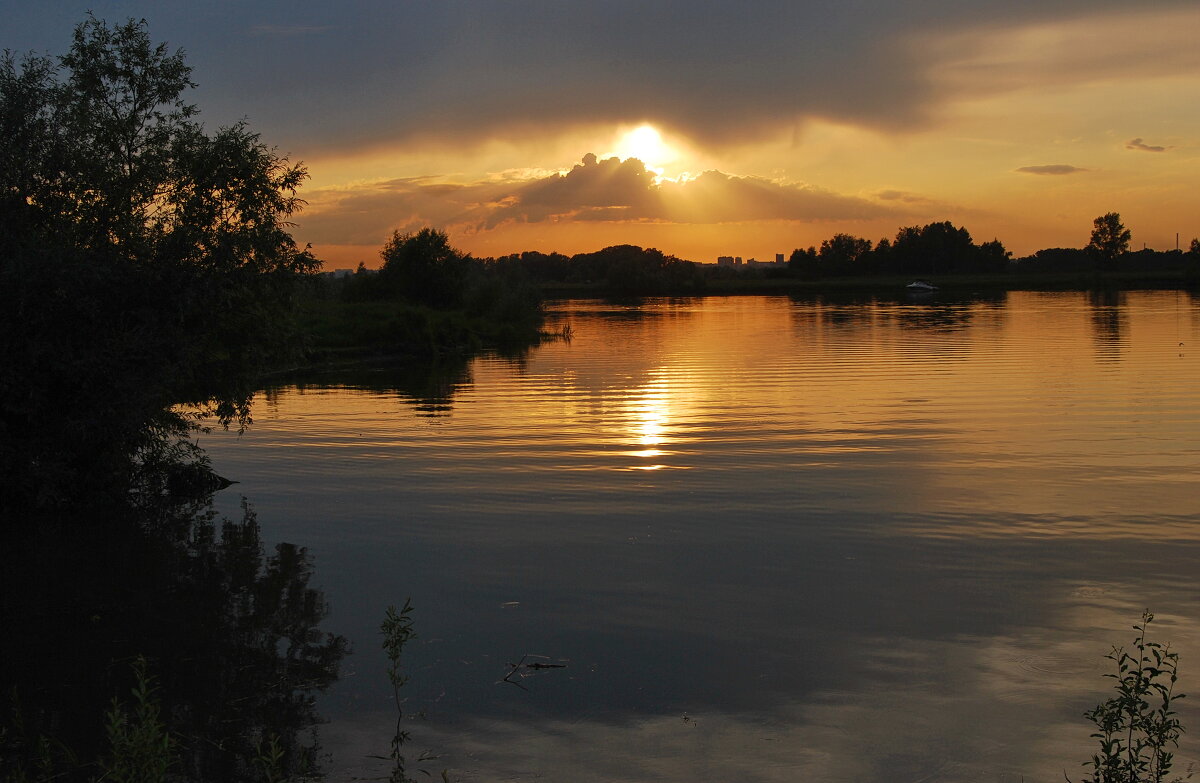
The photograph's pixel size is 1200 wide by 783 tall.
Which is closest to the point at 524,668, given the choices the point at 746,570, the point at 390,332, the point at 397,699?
the point at 397,699

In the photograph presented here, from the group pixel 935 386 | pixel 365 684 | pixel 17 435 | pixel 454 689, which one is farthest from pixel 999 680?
pixel 935 386

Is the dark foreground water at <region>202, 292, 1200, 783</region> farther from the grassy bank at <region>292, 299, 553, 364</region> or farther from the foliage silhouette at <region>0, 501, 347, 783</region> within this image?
the grassy bank at <region>292, 299, 553, 364</region>

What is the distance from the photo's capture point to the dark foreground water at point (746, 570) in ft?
27.2

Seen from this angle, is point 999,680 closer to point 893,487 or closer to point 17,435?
point 893,487

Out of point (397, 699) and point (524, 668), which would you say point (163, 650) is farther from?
point (524, 668)

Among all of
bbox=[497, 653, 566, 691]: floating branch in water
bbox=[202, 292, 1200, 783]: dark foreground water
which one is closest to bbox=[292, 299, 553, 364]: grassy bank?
bbox=[202, 292, 1200, 783]: dark foreground water

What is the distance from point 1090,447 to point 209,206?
60.6 ft

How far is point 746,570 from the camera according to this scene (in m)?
13.1

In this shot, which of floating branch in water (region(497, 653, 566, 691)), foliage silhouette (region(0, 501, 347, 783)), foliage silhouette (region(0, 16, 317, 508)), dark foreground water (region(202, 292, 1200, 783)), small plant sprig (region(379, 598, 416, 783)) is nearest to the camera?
small plant sprig (region(379, 598, 416, 783))

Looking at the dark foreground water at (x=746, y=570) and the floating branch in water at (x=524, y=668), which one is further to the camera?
the floating branch in water at (x=524, y=668)

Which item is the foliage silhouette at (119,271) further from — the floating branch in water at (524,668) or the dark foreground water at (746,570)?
the floating branch in water at (524,668)

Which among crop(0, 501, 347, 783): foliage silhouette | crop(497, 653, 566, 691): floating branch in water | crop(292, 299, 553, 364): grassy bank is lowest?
crop(497, 653, 566, 691): floating branch in water

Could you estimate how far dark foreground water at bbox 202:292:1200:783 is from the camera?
8.30 meters

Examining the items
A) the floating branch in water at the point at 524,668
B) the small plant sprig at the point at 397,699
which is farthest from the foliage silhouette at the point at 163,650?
the floating branch in water at the point at 524,668
